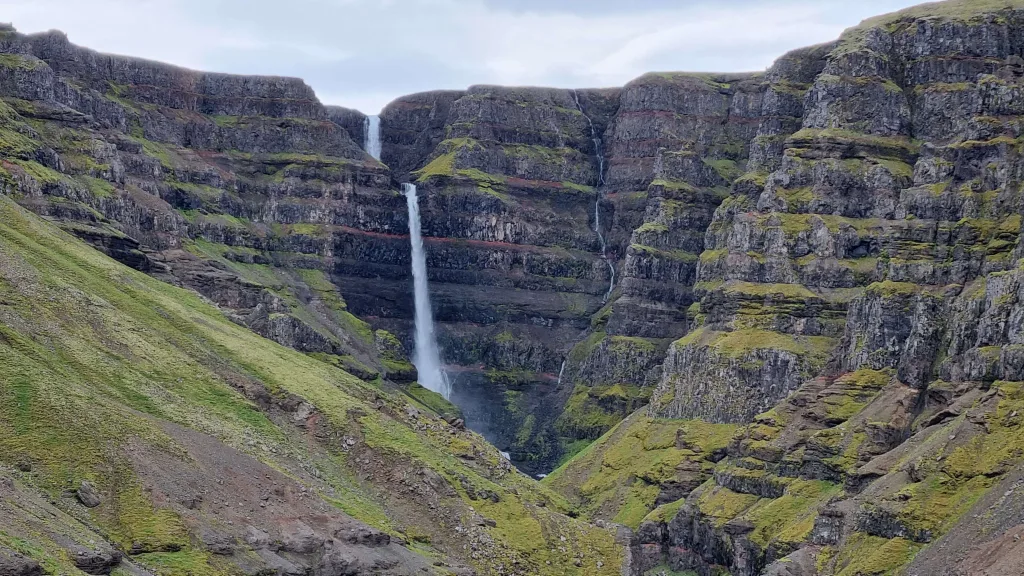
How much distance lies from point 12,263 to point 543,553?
60867 mm

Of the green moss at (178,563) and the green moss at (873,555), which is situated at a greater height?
the green moss at (178,563)

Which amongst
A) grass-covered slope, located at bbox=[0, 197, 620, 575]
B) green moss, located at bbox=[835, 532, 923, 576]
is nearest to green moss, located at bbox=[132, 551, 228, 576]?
grass-covered slope, located at bbox=[0, 197, 620, 575]

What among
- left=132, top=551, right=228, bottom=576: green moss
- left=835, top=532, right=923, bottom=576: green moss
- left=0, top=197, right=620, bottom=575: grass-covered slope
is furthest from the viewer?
left=835, top=532, right=923, bottom=576: green moss

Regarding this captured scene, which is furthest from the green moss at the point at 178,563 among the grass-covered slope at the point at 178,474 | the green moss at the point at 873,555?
the green moss at the point at 873,555

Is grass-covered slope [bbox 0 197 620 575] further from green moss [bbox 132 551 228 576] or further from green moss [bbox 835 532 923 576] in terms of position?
green moss [bbox 835 532 923 576]

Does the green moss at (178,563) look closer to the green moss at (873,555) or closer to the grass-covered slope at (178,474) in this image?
the grass-covered slope at (178,474)

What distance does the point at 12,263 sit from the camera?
646 feet

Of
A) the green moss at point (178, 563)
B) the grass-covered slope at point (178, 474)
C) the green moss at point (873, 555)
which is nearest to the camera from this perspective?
the green moss at point (178, 563)

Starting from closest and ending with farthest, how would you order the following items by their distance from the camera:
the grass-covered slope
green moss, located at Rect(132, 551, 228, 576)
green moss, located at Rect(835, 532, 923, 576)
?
1. green moss, located at Rect(132, 551, 228, 576)
2. the grass-covered slope
3. green moss, located at Rect(835, 532, 923, 576)

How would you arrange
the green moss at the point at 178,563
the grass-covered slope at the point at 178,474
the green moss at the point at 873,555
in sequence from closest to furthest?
the green moss at the point at 178,563, the grass-covered slope at the point at 178,474, the green moss at the point at 873,555

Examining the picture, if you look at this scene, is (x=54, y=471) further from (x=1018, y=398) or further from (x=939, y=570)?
(x=1018, y=398)

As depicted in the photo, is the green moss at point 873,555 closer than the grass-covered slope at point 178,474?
No

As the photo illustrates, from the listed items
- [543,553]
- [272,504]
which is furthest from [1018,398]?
[272,504]

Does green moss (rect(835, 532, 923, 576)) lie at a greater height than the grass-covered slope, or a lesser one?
lesser
